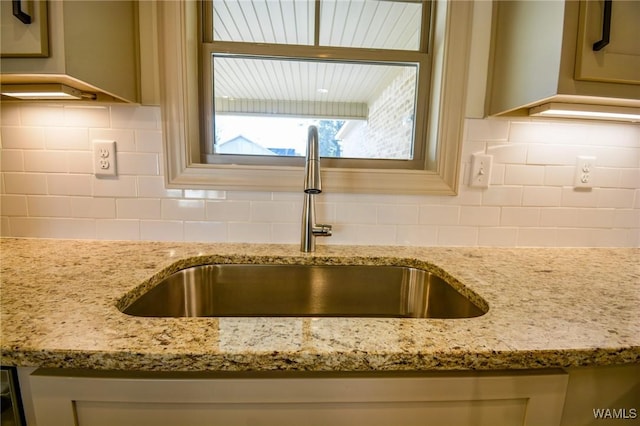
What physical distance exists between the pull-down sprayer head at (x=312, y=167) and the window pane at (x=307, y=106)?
0.26 meters

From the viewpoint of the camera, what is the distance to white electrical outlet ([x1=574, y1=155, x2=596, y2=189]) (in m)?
1.07

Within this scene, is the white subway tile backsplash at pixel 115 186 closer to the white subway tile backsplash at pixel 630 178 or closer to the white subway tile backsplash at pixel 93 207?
the white subway tile backsplash at pixel 93 207

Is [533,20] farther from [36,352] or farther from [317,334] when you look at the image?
[36,352]

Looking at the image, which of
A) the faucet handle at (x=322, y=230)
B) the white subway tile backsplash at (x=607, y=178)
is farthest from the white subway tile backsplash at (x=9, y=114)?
the white subway tile backsplash at (x=607, y=178)

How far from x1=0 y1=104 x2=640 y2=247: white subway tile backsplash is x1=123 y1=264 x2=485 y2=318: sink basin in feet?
0.46

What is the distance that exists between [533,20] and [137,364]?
1.17m

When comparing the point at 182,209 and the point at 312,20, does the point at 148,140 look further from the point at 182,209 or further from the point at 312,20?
the point at 312,20

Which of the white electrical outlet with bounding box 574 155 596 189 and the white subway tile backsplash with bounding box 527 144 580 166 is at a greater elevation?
the white subway tile backsplash with bounding box 527 144 580 166

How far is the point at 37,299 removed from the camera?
0.60 meters

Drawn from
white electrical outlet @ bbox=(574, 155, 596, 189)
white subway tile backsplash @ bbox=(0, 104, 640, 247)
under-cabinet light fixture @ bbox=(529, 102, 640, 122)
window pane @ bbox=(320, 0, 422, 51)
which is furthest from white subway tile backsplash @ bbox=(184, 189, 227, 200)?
white electrical outlet @ bbox=(574, 155, 596, 189)

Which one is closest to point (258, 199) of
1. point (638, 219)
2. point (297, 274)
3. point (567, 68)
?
point (297, 274)

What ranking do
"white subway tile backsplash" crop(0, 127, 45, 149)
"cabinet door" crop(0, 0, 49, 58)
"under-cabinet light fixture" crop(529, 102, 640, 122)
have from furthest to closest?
"white subway tile backsplash" crop(0, 127, 45, 149)
"under-cabinet light fixture" crop(529, 102, 640, 122)
"cabinet door" crop(0, 0, 49, 58)

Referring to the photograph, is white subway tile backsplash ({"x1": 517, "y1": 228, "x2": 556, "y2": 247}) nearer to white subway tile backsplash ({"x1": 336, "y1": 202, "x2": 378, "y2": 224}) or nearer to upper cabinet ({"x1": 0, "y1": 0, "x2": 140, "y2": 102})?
white subway tile backsplash ({"x1": 336, "y1": 202, "x2": 378, "y2": 224})

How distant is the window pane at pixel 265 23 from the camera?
110cm
